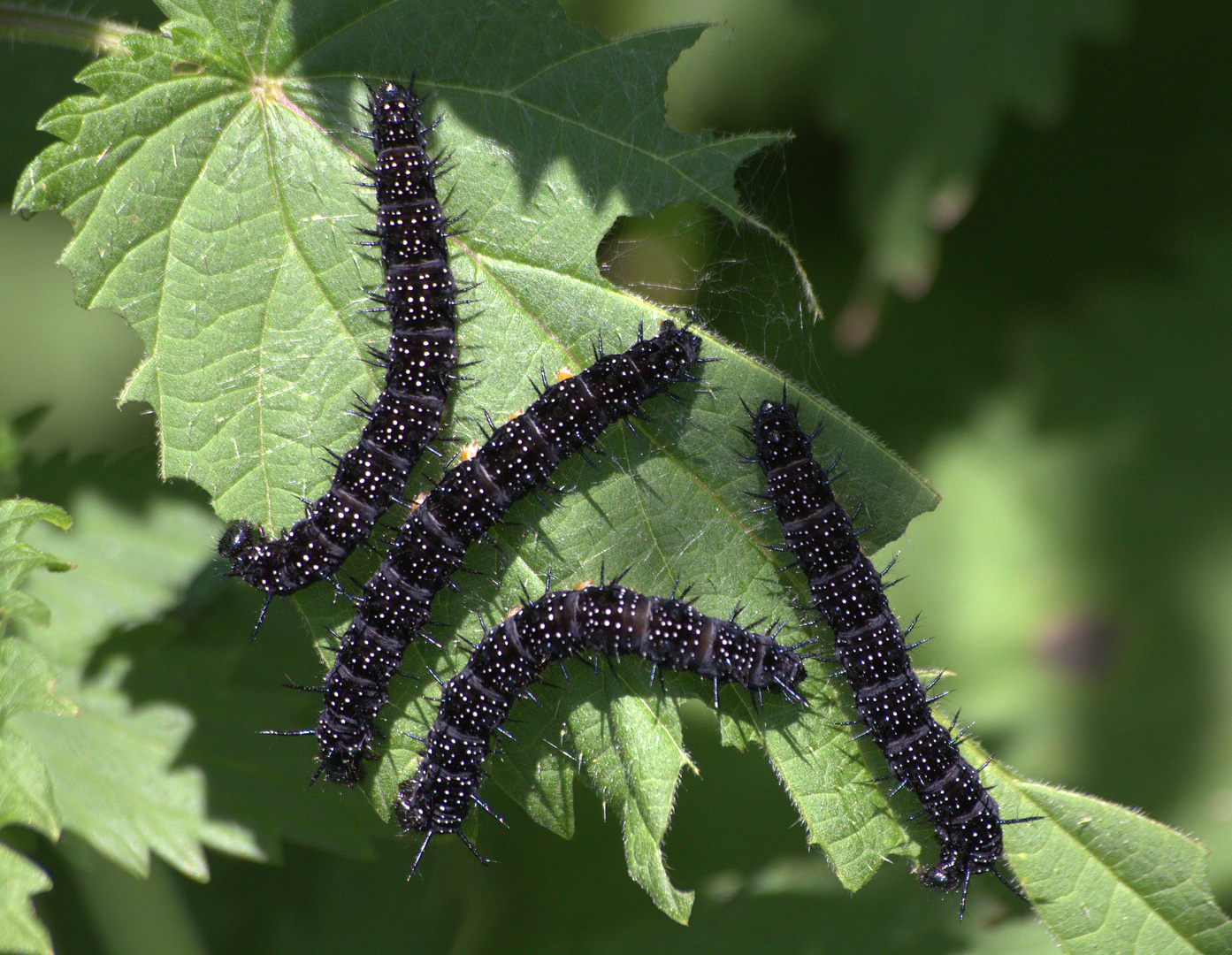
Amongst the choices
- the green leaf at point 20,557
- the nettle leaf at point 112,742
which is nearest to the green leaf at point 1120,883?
the nettle leaf at point 112,742

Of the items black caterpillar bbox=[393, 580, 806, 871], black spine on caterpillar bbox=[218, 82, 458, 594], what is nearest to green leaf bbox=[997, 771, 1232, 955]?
black caterpillar bbox=[393, 580, 806, 871]

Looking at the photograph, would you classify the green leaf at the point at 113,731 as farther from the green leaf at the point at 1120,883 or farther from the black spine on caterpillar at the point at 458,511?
the green leaf at the point at 1120,883

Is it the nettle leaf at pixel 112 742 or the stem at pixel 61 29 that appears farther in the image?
the nettle leaf at pixel 112 742

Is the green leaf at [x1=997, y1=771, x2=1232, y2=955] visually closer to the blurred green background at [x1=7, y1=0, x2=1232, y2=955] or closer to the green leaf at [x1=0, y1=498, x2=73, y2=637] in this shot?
the blurred green background at [x1=7, y1=0, x2=1232, y2=955]

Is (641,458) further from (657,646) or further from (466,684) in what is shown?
(466,684)

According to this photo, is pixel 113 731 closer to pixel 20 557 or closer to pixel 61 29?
pixel 20 557

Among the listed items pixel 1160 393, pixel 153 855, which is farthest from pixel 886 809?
pixel 153 855
